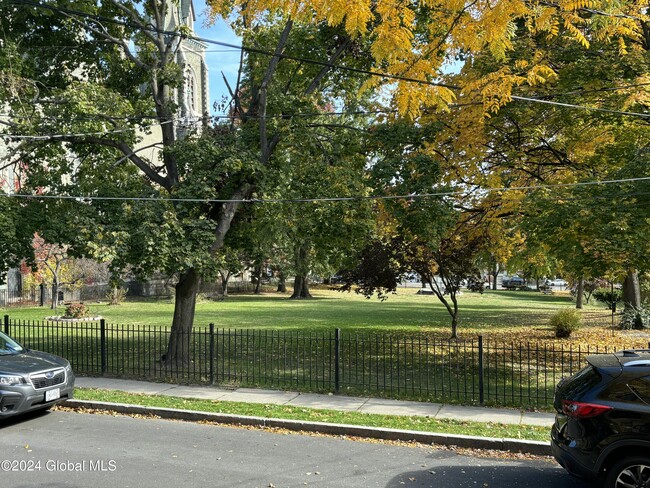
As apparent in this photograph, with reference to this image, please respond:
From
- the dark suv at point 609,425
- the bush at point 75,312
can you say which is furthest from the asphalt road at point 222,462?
the bush at point 75,312

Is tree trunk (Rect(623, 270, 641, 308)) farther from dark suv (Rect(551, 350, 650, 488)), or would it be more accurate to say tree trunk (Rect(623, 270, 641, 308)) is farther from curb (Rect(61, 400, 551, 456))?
dark suv (Rect(551, 350, 650, 488))

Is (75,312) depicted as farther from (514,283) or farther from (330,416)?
(514,283)

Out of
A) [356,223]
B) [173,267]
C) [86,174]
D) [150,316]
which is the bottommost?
[150,316]

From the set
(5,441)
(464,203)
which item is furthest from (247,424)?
(464,203)

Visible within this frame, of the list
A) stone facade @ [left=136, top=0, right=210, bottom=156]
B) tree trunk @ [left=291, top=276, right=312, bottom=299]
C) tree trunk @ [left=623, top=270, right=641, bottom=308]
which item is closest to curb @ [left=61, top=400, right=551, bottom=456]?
stone facade @ [left=136, top=0, right=210, bottom=156]

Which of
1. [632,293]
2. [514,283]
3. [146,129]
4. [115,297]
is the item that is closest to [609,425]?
[146,129]

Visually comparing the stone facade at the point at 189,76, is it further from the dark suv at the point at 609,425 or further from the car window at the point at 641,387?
the car window at the point at 641,387

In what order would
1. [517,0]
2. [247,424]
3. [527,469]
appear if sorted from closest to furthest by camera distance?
[517,0] → [527,469] → [247,424]

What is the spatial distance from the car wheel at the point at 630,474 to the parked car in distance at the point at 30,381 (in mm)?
7795

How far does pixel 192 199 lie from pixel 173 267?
1640 mm

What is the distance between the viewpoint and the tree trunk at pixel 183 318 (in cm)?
1429

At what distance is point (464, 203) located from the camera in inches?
671

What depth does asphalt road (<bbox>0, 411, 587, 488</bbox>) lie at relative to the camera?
6383mm

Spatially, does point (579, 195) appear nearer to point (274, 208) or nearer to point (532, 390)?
point (532, 390)
